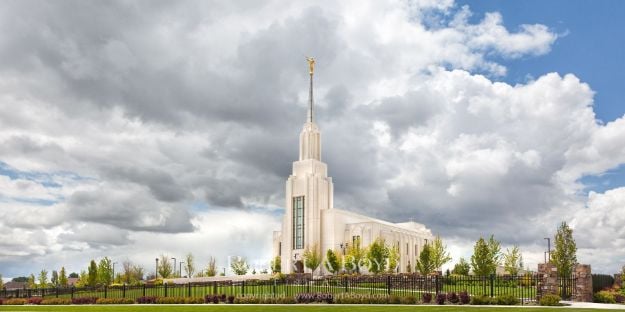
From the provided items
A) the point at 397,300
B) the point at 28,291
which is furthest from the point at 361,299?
the point at 28,291

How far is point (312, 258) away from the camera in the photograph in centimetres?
8619

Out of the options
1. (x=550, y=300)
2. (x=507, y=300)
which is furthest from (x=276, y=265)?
(x=550, y=300)

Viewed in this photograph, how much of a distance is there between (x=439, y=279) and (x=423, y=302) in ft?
14.1

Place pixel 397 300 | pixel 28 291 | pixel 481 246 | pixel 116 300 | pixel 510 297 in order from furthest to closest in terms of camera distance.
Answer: pixel 481 246
pixel 28 291
pixel 116 300
pixel 397 300
pixel 510 297

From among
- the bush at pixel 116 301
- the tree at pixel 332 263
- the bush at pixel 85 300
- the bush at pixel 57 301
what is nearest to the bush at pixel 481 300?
the bush at pixel 116 301

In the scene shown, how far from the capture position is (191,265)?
98375mm

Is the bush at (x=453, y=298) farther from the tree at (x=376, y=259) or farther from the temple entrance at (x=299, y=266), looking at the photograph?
the temple entrance at (x=299, y=266)

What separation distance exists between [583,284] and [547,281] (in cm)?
204

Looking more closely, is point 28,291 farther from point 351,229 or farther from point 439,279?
point 351,229

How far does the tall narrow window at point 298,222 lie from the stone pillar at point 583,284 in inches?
2436

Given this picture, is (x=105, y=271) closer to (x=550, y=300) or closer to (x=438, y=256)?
(x=438, y=256)

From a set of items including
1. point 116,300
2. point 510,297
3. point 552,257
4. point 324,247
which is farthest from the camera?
point 324,247

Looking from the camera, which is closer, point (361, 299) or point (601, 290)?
point (361, 299)

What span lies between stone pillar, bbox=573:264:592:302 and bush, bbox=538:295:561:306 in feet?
11.4
